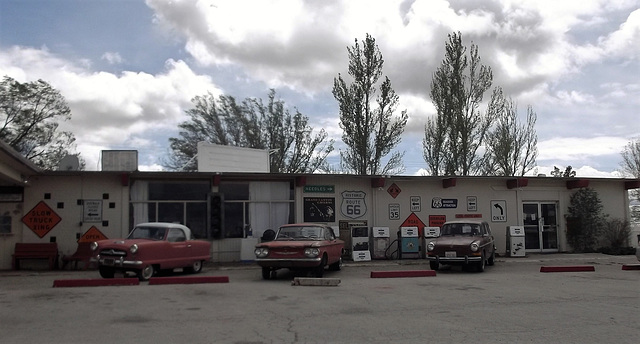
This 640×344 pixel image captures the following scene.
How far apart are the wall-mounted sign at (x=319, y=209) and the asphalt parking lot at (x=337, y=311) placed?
22.1ft

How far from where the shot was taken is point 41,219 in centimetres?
1955

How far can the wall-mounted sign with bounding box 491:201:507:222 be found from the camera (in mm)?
23719

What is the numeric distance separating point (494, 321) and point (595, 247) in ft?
60.2

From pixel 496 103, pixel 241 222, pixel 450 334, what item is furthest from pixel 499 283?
pixel 496 103

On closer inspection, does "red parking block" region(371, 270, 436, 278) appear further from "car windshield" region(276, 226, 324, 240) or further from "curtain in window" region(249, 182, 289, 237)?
"curtain in window" region(249, 182, 289, 237)

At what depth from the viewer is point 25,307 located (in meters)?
9.92

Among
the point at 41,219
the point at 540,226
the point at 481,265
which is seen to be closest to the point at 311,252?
the point at 481,265

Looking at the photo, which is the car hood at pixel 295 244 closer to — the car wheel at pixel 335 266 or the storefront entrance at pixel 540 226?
the car wheel at pixel 335 266

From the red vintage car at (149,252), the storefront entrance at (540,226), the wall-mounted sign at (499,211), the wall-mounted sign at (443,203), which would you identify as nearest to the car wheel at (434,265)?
the wall-mounted sign at (443,203)

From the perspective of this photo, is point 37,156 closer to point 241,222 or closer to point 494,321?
point 241,222

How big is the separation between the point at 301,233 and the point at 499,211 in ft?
38.3

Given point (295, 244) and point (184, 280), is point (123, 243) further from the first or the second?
point (295, 244)

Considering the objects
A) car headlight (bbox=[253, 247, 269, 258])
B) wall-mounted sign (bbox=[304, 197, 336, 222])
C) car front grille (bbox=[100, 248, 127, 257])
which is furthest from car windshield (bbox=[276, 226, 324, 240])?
wall-mounted sign (bbox=[304, 197, 336, 222])

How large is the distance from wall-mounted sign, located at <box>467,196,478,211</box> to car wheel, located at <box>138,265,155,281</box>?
1401 centimetres
